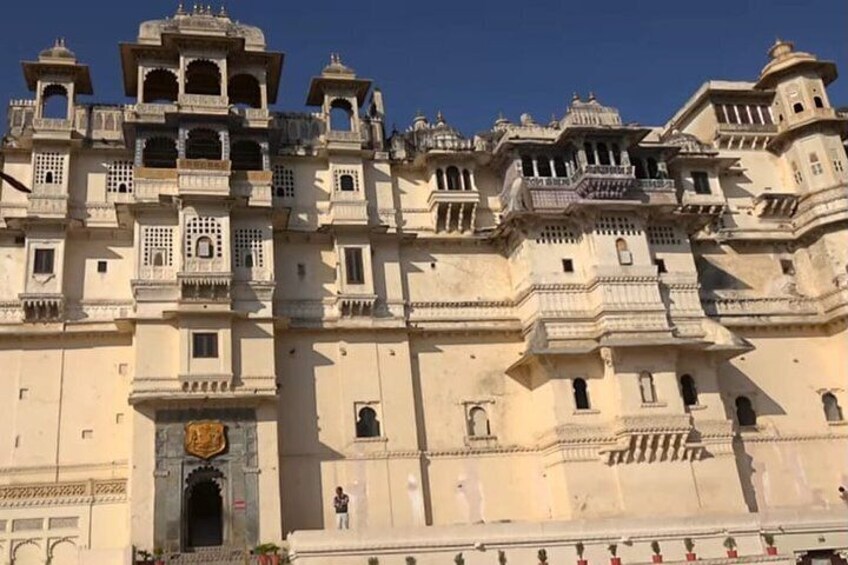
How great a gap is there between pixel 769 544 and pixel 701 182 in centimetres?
1640

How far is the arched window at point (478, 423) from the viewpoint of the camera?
3017 cm

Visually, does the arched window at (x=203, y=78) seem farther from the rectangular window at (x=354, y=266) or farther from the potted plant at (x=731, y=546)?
the potted plant at (x=731, y=546)

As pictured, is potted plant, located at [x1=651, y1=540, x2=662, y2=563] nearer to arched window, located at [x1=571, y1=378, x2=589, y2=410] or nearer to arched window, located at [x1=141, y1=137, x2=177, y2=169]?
arched window, located at [x1=571, y1=378, x2=589, y2=410]

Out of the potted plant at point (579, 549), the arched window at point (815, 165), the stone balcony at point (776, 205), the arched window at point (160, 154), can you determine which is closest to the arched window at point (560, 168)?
the stone balcony at point (776, 205)

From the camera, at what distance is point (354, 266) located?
101ft

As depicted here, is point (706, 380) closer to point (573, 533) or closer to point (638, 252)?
point (638, 252)

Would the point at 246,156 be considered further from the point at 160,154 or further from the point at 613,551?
the point at 613,551

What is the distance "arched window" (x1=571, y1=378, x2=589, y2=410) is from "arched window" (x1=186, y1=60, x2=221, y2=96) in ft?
54.9

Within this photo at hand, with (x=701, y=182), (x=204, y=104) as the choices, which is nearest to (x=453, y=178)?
(x=204, y=104)

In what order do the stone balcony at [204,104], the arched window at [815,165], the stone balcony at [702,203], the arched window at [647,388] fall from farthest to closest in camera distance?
the arched window at [815,165], the stone balcony at [702,203], the stone balcony at [204,104], the arched window at [647,388]

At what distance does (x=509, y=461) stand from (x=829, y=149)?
62.9 ft

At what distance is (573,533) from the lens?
23.9 m

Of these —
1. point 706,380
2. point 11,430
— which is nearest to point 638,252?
point 706,380

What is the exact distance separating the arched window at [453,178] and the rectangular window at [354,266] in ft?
15.3
